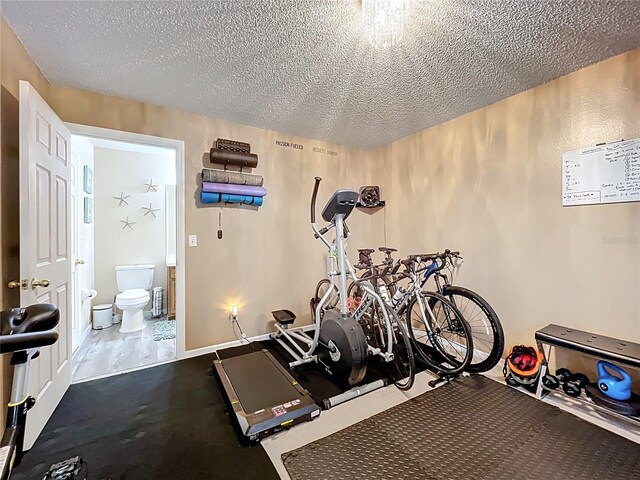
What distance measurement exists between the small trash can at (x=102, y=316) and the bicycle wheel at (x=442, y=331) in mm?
3921

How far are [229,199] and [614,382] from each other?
3.44 meters

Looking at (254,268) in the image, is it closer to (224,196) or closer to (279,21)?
(224,196)

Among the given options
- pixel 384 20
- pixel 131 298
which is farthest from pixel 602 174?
pixel 131 298

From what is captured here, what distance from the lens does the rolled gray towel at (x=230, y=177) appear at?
110 inches

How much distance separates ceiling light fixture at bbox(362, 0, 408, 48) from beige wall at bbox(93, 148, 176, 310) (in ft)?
13.4

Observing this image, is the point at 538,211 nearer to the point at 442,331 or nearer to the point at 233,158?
the point at 442,331

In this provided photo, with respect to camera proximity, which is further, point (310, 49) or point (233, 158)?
point (233, 158)

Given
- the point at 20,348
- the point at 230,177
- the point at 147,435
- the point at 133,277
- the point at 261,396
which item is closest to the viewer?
the point at 20,348

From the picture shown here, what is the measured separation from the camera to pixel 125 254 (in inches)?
166

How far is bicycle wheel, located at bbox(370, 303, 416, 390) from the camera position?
6.83ft

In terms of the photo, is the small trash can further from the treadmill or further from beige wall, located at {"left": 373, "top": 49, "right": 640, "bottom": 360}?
beige wall, located at {"left": 373, "top": 49, "right": 640, "bottom": 360}

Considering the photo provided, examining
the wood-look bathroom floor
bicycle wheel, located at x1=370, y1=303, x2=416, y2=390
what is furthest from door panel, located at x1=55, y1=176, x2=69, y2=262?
bicycle wheel, located at x1=370, y1=303, x2=416, y2=390

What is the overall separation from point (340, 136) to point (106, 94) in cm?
240

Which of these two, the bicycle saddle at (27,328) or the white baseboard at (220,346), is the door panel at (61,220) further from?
the white baseboard at (220,346)
